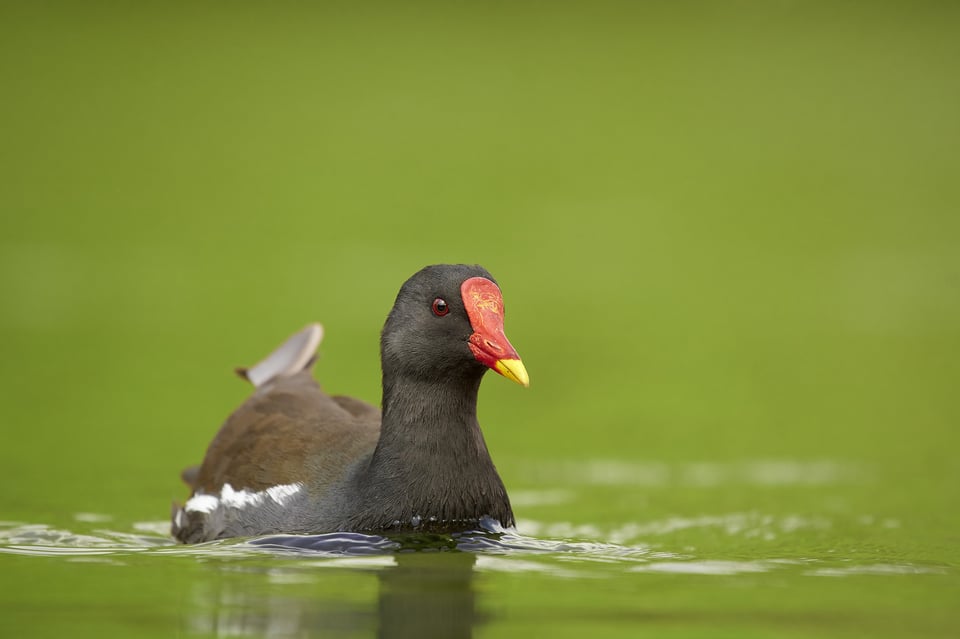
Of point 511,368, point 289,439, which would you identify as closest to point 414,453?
point 511,368

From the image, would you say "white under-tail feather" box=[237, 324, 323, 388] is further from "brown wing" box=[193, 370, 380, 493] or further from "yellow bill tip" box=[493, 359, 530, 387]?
"yellow bill tip" box=[493, 359, 530, 387]

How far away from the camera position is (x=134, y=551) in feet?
20.2

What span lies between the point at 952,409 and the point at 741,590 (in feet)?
16.7

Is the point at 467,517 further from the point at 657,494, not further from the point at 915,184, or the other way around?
the point at 915,184

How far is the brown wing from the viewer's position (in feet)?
21.3

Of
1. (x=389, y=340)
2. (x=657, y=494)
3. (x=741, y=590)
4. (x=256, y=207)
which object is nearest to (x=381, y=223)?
(x=256, y=207)

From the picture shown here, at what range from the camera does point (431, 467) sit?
6.17 metres

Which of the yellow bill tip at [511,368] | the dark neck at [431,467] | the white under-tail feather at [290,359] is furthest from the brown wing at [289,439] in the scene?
the yellow bill tip at [511,368]

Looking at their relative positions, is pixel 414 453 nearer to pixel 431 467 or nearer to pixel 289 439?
pixel 431 467

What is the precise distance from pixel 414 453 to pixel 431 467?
0.08m

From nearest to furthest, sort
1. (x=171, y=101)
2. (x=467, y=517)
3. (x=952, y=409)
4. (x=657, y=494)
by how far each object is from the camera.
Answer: (x=467, y=517) < (x=657, y=494) < (x=952, y=409) < (x=171, y=101)

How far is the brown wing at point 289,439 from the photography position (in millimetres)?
6484

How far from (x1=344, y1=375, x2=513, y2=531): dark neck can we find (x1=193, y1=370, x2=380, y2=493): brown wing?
283 millimetres

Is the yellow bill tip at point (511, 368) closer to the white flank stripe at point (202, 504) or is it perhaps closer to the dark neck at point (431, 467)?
the dark neck at point (431, 467)
